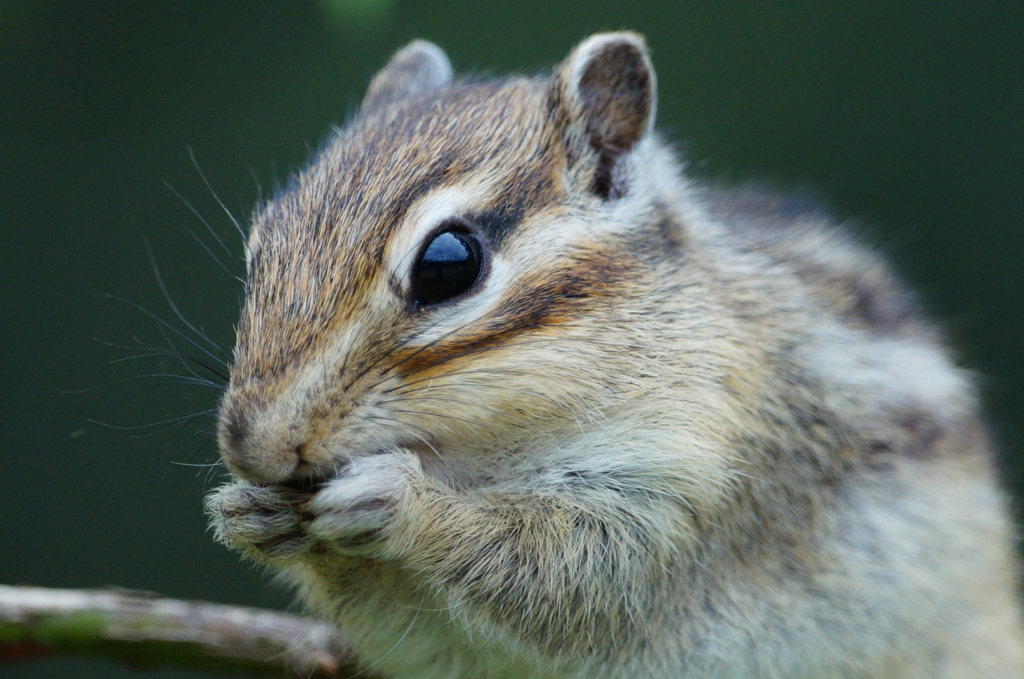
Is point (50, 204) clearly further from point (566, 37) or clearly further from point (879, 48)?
point (879, 48)

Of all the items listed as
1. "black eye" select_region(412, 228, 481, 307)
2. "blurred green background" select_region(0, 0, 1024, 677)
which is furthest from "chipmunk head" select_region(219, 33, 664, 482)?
"blurred green background" select_region(0, 0, 1024, 677)

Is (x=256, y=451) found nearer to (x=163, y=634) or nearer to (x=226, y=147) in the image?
(x=163, y=634)

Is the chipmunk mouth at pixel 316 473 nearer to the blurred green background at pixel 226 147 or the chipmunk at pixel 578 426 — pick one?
the chipmunk at pixel 578 426

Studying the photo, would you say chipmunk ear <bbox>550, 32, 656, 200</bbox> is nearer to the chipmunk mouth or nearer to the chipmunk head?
the chipmunk head

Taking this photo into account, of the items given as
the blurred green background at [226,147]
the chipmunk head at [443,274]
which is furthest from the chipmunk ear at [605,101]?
the blurred green background at [226,147]

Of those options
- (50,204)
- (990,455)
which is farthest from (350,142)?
(50,204)

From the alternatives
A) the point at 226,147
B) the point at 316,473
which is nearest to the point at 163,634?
the point at 316,473
